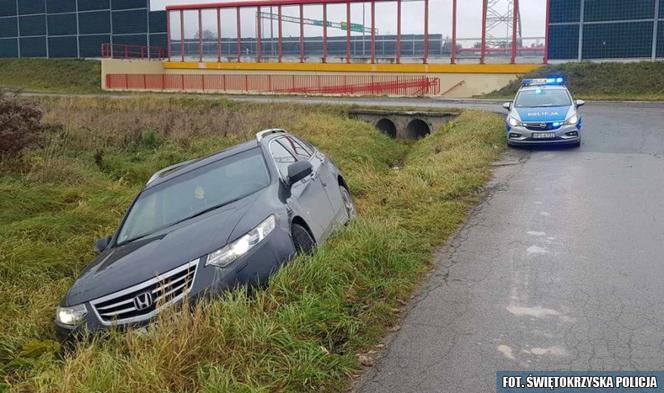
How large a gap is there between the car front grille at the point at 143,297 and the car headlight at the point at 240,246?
167mm

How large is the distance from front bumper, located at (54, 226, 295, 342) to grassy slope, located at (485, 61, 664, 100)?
99.3 ft

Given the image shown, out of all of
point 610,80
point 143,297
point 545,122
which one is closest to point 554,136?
point 545,122

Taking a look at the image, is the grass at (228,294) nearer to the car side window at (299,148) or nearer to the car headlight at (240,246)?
the car headlight at (240,246)

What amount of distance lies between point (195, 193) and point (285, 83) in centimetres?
4083

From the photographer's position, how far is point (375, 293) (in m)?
5.81

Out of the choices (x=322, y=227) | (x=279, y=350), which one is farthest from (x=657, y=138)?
(x=279, y=350)

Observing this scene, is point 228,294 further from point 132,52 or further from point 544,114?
point 132,52

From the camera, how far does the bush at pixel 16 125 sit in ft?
39.9

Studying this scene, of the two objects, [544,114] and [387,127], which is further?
[387,127]

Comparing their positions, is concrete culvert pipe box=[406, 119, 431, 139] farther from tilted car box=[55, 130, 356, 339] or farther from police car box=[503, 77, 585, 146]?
tilted car box=[55, 130, 356, 339]

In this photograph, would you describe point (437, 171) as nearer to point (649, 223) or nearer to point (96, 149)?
point (649, 223)

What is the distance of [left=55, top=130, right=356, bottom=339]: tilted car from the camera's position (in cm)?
521

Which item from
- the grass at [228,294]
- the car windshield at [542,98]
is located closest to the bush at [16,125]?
the grass at [228,294]

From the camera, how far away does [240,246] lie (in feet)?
18.0
